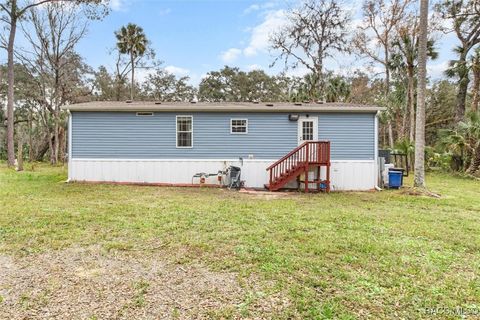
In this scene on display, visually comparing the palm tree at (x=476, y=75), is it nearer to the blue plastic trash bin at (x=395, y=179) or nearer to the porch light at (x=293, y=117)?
the blue plastic trash bin at (x=395, y=179)

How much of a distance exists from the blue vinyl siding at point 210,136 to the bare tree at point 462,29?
11209mm

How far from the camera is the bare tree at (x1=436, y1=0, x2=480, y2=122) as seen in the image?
17.6 m

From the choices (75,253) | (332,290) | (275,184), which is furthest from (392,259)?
(275,184)

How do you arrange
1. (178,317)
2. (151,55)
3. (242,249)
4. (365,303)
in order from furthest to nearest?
(151,55), (242,249), (365,303), (178,317)

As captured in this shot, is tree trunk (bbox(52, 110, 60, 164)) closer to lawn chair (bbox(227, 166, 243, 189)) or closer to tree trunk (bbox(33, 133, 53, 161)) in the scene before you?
tree trunk (bbox(33, 133, 53, 161))

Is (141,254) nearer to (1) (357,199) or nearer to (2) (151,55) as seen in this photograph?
(1) (357,199)

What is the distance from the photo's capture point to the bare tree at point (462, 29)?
1758 centimetres

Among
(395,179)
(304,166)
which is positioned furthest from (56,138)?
(395,179)

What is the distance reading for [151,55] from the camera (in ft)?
83.7

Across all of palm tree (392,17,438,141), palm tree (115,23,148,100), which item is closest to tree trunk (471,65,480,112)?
palm tree (392,17,438,141)

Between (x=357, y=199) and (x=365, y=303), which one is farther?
(x=357, y=199)

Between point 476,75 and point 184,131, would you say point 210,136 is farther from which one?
point 476,75

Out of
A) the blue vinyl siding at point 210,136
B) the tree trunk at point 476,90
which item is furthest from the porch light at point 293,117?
the tree trunk at point 476,90

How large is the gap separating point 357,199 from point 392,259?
4873mm
